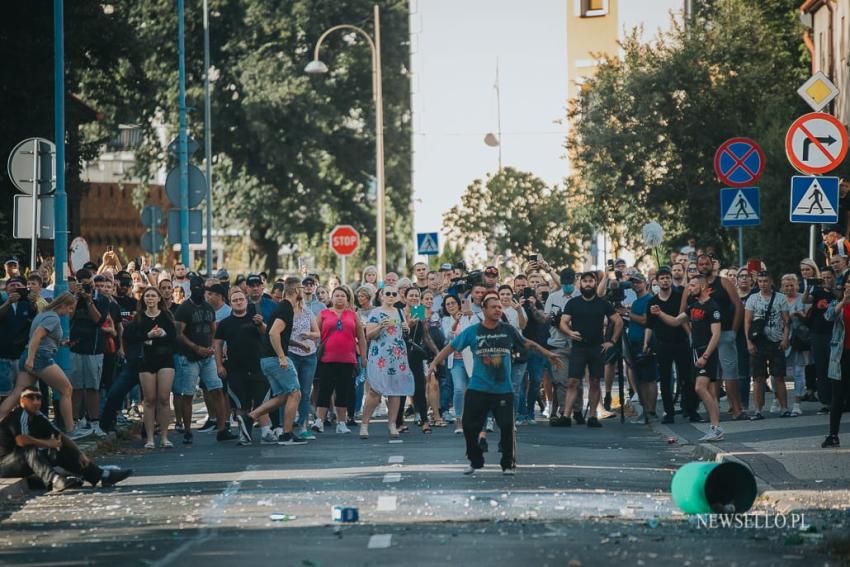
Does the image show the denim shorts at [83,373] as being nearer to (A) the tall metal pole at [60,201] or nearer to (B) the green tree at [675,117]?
(A) the tall metal pole at [60,201]

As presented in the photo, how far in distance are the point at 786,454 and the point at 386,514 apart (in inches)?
195

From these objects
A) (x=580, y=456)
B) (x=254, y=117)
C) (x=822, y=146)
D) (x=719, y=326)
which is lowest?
(x=580, y=456)

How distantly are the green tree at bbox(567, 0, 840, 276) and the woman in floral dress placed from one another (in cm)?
1976

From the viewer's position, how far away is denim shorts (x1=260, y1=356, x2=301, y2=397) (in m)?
19.3

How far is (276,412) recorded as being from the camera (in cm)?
2045

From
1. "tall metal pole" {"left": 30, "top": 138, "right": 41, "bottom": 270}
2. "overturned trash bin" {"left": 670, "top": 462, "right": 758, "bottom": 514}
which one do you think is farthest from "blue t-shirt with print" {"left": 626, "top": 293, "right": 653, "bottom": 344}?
"overturned trash bin" {"left": 670, "top": 462, "right": 758, "bottom": 514}

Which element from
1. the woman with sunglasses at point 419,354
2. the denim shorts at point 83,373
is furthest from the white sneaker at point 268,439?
the denim shorts at point 83,373

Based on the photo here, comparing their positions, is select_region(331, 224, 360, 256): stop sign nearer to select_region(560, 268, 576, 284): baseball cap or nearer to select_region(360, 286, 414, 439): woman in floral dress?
select_region(560, 268, 576, 284): baseball cap

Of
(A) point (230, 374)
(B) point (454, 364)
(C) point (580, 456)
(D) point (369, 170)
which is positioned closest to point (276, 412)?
(A) point (230, 374)

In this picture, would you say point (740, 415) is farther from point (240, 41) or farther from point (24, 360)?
point (240, 41)

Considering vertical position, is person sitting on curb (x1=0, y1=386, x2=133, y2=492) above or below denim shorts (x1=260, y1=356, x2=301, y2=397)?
below

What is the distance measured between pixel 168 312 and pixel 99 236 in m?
47.4

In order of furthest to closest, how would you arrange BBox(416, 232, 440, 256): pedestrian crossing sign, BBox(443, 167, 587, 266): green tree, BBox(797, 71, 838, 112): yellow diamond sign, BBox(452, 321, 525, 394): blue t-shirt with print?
1. BBox(443, 167, 587, 266): green tree
2. BBox(416, 232, 440, 256): pedestrian crossing sign
3. BBox(797, 71, 838, 112): yellow diamond sign
4. BBox(452, 321, 525, 394): blue t-shirt with print

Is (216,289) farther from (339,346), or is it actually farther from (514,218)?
(514,218)
